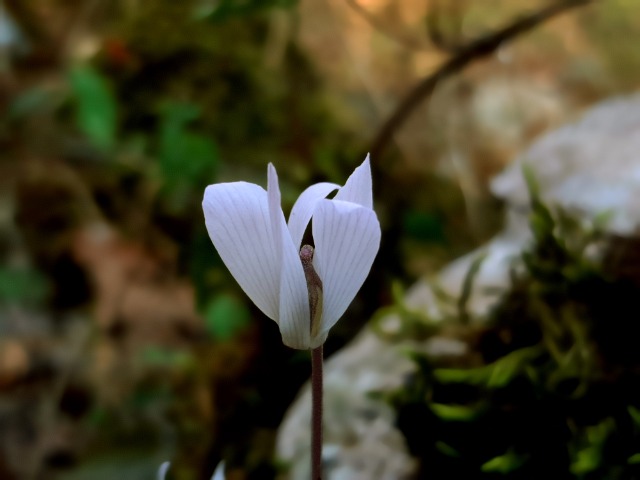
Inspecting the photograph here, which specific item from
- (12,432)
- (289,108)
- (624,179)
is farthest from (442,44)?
(12,432)

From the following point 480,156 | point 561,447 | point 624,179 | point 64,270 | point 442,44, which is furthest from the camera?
point 480,156

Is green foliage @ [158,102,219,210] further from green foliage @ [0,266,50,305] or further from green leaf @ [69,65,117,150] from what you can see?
green foliage @ [0,266,50,305]

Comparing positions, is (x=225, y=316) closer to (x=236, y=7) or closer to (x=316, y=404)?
(x=236, y=7)

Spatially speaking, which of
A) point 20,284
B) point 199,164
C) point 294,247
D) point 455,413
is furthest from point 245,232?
point 20,284

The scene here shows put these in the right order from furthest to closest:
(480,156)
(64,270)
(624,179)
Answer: (480,156), (64,270), (624,179)

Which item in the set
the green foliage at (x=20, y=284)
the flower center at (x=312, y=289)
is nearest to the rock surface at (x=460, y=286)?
the flower center at (x=312, y=289)

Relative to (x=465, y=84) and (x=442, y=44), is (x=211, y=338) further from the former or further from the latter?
(x=465, y=84)

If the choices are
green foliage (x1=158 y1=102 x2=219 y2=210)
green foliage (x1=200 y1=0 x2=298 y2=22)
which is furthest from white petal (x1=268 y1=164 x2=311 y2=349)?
green foliage (x1=158 y1=102 x2=219 y2=210)
